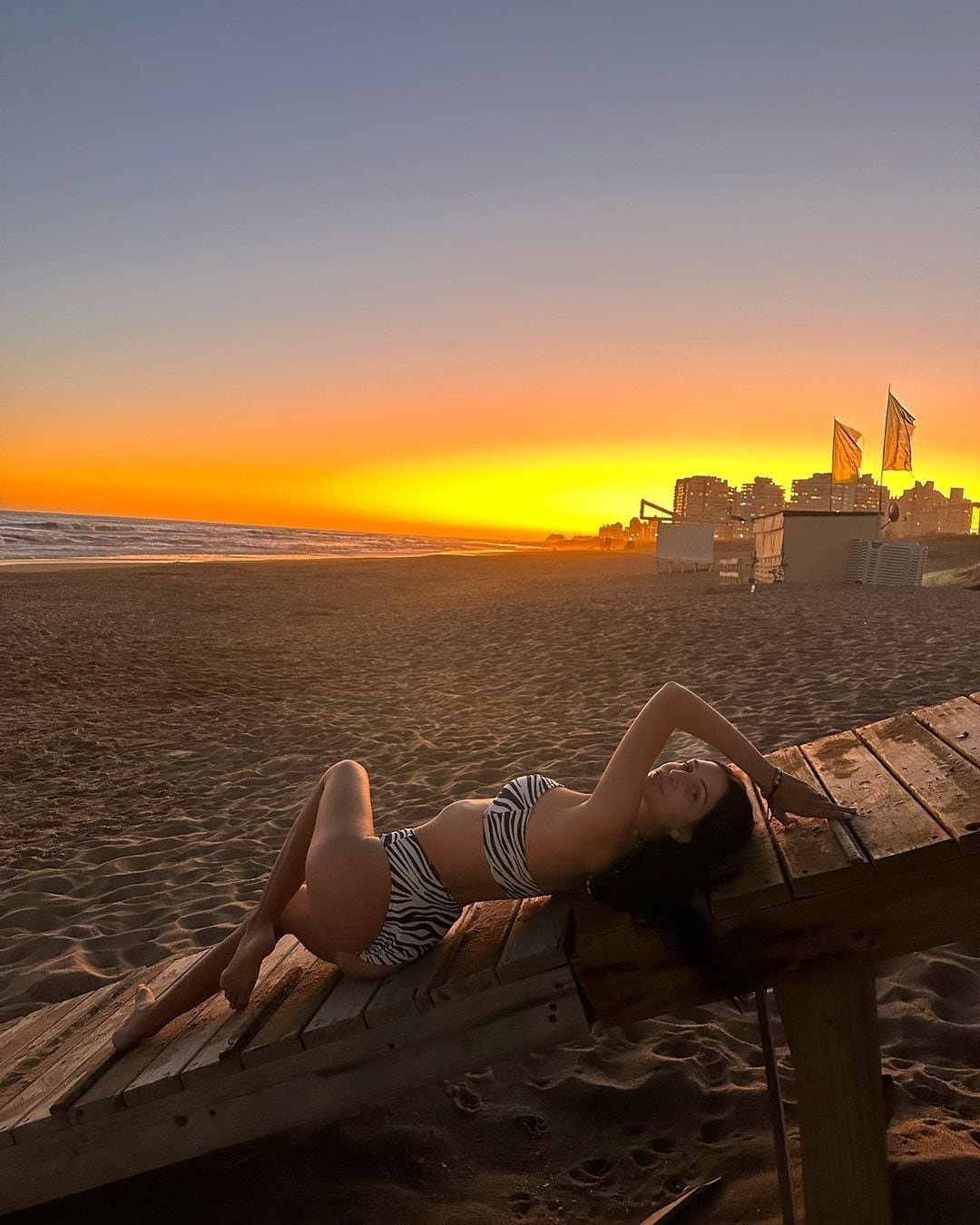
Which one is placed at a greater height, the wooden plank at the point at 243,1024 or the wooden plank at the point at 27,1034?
the wooden plank at the point at 243,1024

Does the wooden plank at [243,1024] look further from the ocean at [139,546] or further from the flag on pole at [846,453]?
the ocean at [139,546]

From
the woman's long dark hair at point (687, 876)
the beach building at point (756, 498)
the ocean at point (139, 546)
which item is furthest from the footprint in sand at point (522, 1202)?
the beach building at point (756, 498)

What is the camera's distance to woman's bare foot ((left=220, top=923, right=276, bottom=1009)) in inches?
99.0

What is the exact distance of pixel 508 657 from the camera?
36.9ft

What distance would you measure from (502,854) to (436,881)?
0.22 meters

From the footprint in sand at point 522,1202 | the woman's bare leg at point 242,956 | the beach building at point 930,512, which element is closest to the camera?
the footprint in sand at point 522,1202

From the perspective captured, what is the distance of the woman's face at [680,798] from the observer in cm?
231

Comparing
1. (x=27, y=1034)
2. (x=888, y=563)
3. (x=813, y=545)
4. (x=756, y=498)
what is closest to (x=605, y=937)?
(x=27, y=1034)

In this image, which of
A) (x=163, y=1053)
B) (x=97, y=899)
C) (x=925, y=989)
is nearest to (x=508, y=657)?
(x=97, y=899)

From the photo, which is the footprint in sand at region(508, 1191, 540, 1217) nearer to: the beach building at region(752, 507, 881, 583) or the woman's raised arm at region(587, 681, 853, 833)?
the woman's raised arm at region(587, 681, 853, 833)

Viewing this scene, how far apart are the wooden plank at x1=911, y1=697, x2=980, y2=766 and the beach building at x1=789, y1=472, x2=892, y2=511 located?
2871 inches

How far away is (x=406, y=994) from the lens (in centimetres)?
229

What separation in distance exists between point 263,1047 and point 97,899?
8.84 feet

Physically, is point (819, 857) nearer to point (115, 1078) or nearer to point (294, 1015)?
point (294, 1015)
